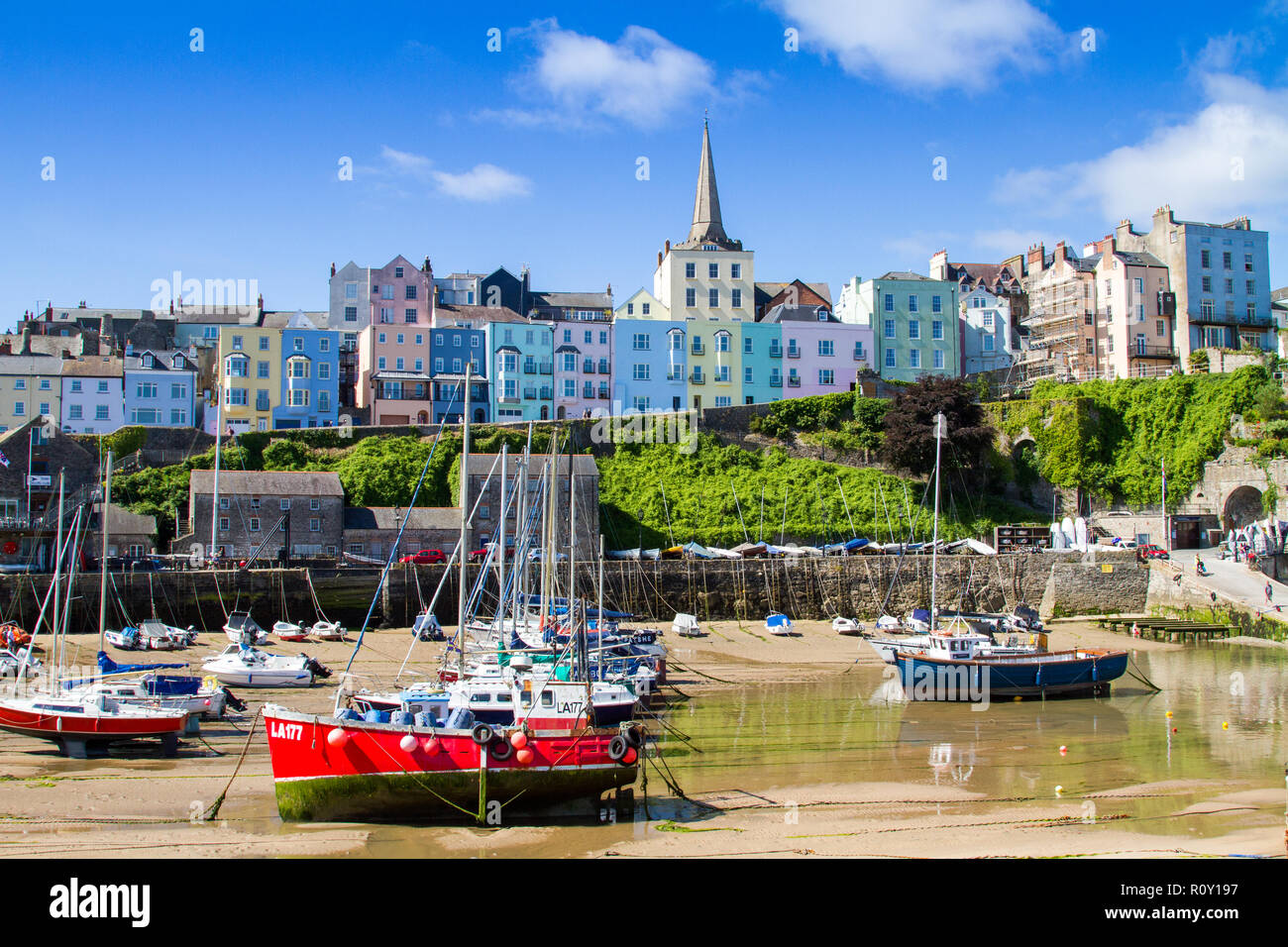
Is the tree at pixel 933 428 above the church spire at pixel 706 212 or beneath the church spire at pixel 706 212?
beneath

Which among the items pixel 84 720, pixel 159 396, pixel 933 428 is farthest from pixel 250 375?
pixel 84 720

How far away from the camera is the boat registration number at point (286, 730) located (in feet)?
51.1

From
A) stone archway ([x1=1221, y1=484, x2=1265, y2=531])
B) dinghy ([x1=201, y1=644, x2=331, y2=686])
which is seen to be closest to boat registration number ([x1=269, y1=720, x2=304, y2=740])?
dinghy ([x1=201, y1=644, x2=331, y2=686])

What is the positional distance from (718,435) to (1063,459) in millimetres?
17478

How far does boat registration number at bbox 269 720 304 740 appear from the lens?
51.1 ft

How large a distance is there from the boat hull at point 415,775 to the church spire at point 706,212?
53.3m

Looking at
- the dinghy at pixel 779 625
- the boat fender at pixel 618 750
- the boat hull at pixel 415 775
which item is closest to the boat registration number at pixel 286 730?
the boat hull at pixel 415 775

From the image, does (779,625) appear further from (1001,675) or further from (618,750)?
(618,750)

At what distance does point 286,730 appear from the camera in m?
15.6

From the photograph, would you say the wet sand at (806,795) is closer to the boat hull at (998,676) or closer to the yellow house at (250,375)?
the boat hull at (998,676)

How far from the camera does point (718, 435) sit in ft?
182

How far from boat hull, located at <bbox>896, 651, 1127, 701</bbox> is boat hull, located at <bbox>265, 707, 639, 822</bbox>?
13.6m

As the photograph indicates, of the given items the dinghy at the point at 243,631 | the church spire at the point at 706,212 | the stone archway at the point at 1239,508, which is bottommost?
the dinghy at the point at 243,631

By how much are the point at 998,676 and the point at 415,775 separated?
1740 centimetres
